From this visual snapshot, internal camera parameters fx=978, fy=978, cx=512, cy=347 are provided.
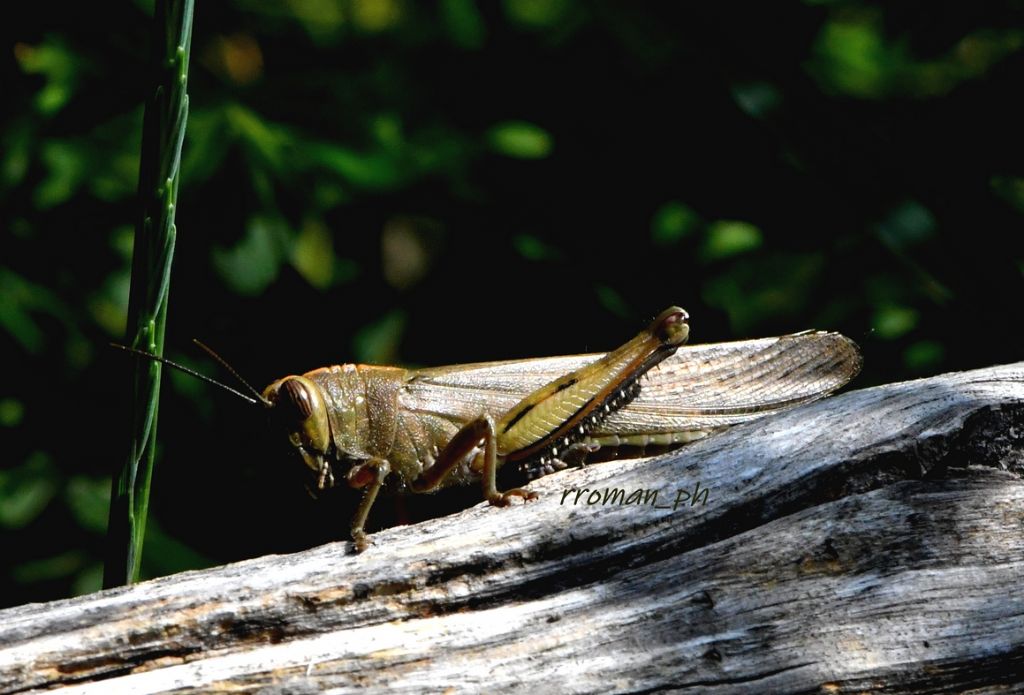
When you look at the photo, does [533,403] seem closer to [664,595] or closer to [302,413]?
[302,413]

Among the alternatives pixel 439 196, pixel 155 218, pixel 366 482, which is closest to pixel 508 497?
pixel 366 482

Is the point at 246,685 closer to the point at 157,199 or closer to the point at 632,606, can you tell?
the point at 632,606

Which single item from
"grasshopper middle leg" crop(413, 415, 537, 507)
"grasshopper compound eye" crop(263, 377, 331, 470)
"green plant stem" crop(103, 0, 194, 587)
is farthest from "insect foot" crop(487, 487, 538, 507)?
"green plant stem" crop(103, 0, 194, 587)

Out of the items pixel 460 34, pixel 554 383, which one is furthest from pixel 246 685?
pixel 460 34

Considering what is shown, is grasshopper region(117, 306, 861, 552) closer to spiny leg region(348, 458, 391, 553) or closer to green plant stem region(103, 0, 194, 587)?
spiny leg region(348, 458, 391, 553)

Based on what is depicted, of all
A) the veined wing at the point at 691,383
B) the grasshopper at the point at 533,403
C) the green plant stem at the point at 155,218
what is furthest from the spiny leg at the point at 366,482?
the green plant stem at the point at 155,218

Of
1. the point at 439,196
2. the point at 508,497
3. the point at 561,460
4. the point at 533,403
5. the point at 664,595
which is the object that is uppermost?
the point at 439,196

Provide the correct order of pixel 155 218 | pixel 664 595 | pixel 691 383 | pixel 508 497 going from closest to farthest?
pixel 155 218, pixel 664 595, pixel 508 497, pixel 691 383
